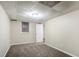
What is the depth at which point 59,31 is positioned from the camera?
15.5 ft

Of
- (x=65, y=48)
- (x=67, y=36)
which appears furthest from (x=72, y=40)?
(x=65, y=48)

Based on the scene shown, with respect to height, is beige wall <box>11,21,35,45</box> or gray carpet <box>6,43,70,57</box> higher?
beige wall <box>11,21,35,45</box>

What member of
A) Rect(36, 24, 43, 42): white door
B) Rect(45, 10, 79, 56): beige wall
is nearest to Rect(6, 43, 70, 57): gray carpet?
Rect(45, 10, 79, 56): beige wall

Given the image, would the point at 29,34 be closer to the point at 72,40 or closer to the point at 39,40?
the point at 39,40

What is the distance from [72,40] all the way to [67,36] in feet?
1.32

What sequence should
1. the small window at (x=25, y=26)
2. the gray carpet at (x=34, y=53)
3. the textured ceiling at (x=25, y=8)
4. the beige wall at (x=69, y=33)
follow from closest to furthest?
1. the textured ceiling at (x=25, y=8)
2. the beige wall at (x=69, y=33)
3. the gray carpet at (x=34, y=53)
4. the small window at (x=25, y=26)

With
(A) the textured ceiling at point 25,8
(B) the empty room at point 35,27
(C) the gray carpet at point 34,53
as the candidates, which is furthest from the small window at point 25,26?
(A) the textured ceiling at point 25,8

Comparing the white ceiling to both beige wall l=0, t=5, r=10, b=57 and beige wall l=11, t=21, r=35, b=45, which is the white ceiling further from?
beige wall l=11, t=21, r=35, b=45

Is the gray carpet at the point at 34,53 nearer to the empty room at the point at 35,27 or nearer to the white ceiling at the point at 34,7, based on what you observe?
the empty room at the point at 35,27

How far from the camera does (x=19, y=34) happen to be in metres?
6.87

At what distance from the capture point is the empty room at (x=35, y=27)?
9.15ft

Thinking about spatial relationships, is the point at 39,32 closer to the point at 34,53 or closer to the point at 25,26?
the point at 25,26

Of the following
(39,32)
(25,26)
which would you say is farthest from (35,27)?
(25,26)

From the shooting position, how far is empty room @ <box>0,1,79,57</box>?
2.79 m
